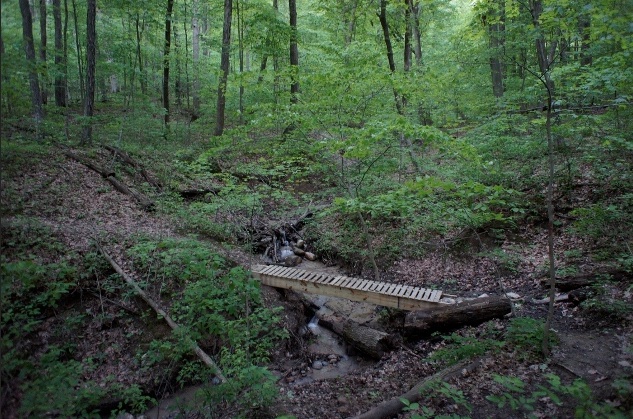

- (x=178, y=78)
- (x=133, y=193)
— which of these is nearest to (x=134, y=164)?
(x=133, y=193)

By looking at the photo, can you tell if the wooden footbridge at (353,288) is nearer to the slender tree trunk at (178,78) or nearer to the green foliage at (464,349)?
the green foliage at (464,349)

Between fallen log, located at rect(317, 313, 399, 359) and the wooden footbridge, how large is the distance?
56 centimetres

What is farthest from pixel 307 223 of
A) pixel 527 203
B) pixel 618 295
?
pixel 618 295

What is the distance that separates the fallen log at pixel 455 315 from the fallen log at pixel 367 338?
1.29ft

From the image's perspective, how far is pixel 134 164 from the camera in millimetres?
11102

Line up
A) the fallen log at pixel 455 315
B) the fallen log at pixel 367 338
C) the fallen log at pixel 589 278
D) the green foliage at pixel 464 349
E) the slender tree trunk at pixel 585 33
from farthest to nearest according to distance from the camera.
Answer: the fallen log at pixel 367 338
the fallen log at pixel 455 315
the fallen log at pixel 589 278
the green foliage at pixel 464 349
the slender tree trunk at pixel 585 33

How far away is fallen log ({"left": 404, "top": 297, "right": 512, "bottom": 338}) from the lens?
574cm

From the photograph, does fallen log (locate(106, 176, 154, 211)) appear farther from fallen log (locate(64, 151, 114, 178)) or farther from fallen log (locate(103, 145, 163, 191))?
fallen log (locate(103, 145, 163, 191))

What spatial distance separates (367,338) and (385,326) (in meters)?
0.85

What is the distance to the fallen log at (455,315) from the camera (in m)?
5.74

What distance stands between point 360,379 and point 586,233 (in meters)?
5.39

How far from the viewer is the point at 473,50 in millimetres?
12625

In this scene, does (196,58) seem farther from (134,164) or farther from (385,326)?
(385,326)

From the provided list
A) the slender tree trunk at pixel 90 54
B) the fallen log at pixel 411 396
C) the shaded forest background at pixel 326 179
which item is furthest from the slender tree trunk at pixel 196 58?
the fallen log at pixel 411 396
